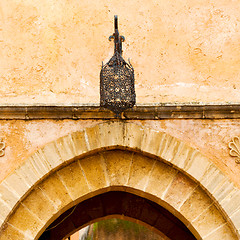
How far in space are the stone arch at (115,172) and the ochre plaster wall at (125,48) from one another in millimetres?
424

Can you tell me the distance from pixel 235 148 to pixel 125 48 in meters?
1.54

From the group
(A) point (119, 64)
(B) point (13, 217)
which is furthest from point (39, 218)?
(A) point (119, 64)

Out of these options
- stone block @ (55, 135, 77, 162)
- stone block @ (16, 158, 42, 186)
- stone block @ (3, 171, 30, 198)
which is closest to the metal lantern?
stone block @ (55, 135, 77, 162)

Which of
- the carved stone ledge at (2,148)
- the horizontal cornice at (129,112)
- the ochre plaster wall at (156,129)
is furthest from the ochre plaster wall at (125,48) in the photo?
the carved stone ledge at (2,148)

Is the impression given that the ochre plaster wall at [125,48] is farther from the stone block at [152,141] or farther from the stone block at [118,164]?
the stone block at [118,164]

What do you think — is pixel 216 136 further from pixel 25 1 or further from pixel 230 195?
pixel 25 1

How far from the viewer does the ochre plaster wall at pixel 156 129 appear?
4.44 m

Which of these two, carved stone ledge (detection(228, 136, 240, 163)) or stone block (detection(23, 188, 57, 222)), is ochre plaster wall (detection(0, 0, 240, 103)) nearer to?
carved stone ledge (detection(228, 136, 240, 163))

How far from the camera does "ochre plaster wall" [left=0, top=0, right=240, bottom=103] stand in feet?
15.5

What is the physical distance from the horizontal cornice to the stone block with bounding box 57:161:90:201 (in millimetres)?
506

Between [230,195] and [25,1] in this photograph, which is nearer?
[230,195]

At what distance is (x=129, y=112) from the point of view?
4559 mm

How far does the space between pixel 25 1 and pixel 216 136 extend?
2.50 meters

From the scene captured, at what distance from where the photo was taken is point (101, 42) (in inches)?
194
